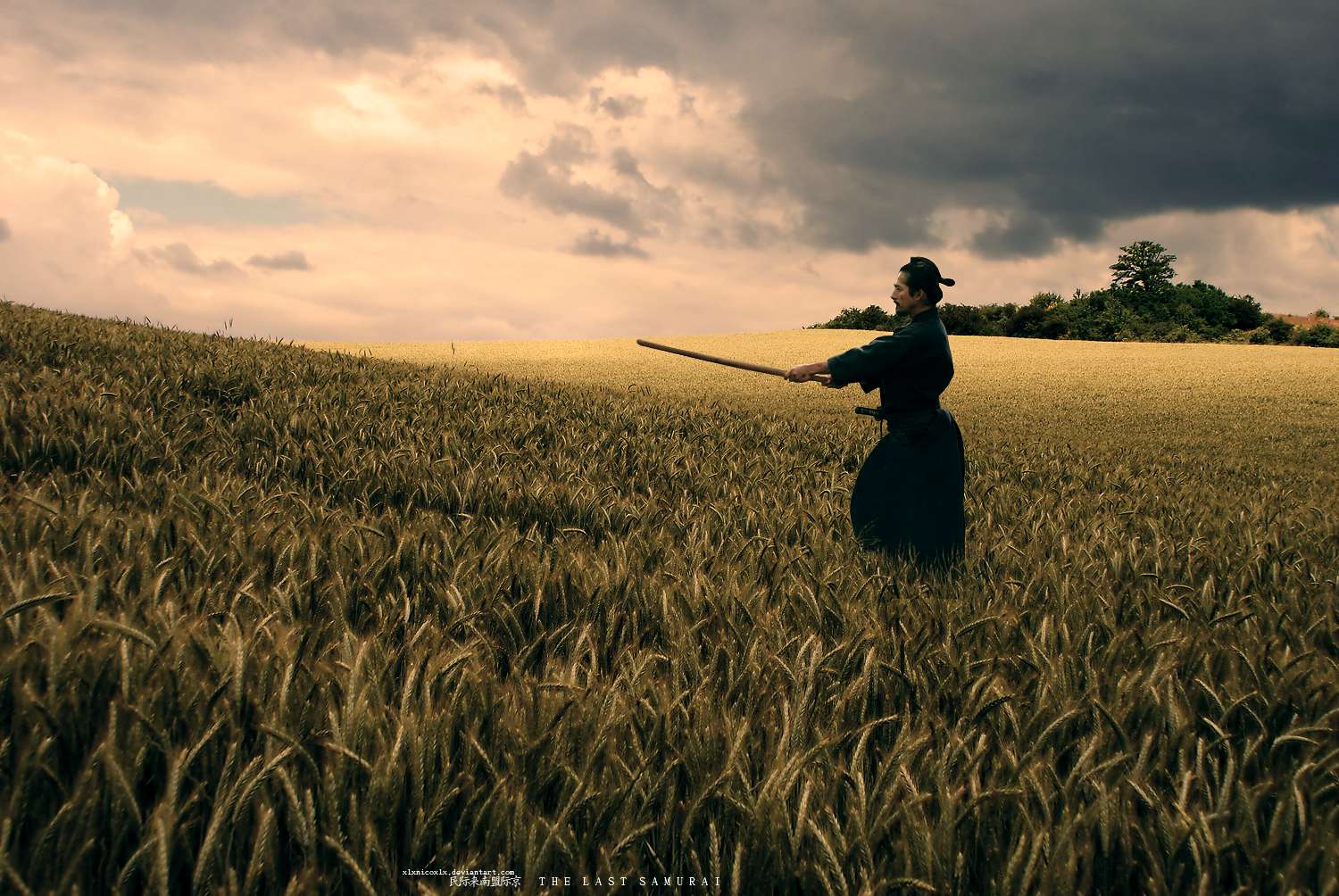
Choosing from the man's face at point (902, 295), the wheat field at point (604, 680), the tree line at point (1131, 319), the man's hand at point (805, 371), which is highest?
the tree line at point (1131, 319)

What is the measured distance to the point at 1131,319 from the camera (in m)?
63.1

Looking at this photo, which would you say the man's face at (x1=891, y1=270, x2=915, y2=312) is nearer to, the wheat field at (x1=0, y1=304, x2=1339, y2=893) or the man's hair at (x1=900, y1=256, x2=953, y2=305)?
the man's hair at (x1=900, y1=256, x2=953, y2=305)

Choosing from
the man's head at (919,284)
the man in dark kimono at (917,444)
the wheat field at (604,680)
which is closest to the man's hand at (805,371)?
the man in dark kimono at (917,444)

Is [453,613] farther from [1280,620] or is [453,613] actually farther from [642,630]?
[1280,620]

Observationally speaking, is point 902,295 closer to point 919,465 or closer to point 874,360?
point 874,360

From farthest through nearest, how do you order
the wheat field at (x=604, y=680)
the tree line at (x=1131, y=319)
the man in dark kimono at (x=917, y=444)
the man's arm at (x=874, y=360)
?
the tree line at (x=1131, y=319) → the man in dark kimono at (x=917, y=444) → the man's arm at (x=874, y=360) → the wheat field at (x=604, y=680)

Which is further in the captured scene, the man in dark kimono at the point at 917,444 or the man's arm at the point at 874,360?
the man in dark kimono at the point at 917,444

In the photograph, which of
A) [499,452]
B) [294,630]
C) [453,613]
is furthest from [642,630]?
[499,452]

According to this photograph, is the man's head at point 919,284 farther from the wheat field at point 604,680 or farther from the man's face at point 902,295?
the wheat field at point 604,680

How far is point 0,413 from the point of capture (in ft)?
16.9

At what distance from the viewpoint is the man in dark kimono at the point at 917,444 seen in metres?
4.38

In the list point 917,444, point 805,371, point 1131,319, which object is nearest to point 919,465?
point 917,444

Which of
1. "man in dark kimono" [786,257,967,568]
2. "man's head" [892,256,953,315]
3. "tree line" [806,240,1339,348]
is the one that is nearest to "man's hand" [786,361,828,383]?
"man in dark kimono" [786,257,967,568]

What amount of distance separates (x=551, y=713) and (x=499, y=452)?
4.87 meters
